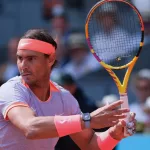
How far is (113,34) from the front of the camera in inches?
207

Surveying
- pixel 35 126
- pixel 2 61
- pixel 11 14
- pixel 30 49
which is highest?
pixel 30 49

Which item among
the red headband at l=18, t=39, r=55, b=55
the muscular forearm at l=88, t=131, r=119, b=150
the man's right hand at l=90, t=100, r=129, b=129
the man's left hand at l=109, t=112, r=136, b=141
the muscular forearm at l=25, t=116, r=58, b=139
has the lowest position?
the muscular forearm at l=88, t=131, r=119, b=150

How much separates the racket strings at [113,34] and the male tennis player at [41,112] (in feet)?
2.04

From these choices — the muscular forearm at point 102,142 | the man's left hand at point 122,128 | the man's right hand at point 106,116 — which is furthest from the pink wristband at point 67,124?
the muscular forearm at point 102,142

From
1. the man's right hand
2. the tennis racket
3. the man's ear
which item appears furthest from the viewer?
the tennis racket

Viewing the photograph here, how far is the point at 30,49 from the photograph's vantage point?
4297 mm

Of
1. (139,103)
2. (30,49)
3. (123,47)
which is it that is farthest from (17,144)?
(139,103)

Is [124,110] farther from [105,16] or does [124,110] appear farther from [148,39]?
[148,39]

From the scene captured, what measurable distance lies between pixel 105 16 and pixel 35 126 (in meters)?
2.09

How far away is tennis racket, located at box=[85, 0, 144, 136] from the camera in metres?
4.63

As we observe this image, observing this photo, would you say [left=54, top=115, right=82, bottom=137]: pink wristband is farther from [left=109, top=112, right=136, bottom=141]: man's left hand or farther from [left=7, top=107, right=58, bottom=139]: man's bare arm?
[left=109, top=112, right=136, bottom=141]: man's left hand

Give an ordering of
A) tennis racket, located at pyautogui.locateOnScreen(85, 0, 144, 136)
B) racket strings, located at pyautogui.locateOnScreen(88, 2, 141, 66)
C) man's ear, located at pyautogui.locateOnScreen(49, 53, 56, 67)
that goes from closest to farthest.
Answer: man's ear, located at pyautogui.locateOnScreen(49, 53, 56, 67), tennis racket, located at pyautogui.locateOnScreen(85, 0, 144, 136), racket strings, located at pyautogui.locateOnScreen(88, 2, 141, 66)

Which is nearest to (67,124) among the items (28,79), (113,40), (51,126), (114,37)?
(51,126)

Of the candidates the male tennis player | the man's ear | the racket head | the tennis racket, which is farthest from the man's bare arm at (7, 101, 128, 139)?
the racket head
